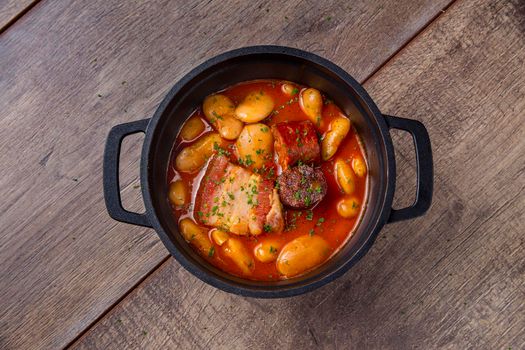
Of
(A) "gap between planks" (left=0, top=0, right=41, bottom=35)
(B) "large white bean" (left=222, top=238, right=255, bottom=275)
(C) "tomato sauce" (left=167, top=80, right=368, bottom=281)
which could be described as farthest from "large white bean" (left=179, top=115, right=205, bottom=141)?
(A) "gap between planks" (left=0, top=0, right=41, bottom=35)

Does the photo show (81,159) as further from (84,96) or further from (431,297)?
(431,297)

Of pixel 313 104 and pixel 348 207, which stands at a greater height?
pixel 313 104

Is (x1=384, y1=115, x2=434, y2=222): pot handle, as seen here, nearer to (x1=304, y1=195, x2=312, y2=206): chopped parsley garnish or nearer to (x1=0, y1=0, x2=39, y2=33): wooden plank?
(x1=304, y1=195, x2=312, y2=206): chopped parsley garnish

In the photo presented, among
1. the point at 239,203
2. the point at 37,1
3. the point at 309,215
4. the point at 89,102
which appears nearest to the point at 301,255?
the point at 309,215

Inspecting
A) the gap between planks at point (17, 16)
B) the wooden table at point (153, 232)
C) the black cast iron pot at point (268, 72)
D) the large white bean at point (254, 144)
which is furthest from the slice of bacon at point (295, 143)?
the gap between planks at point (17, 16)

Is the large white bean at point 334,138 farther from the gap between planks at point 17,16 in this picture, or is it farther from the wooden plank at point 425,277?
the gap between planks at point 17,16

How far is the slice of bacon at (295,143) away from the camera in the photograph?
152 cm

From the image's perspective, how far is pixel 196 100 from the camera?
161 cm

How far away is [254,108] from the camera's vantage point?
1.58m

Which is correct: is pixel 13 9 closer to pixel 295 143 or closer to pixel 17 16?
pixel 17 16

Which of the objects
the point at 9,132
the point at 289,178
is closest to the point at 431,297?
the point at 289,178

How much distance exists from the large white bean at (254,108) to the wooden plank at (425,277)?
44 centimetres

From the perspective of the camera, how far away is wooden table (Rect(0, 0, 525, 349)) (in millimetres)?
1777

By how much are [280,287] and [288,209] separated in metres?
0.25
